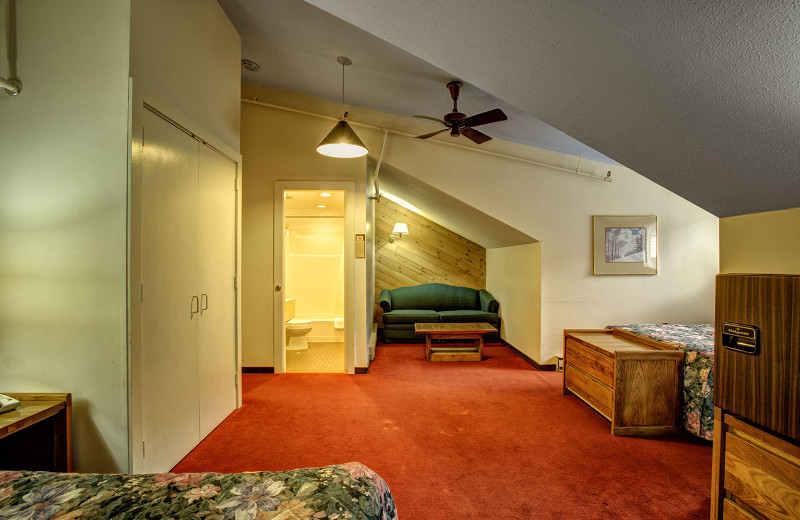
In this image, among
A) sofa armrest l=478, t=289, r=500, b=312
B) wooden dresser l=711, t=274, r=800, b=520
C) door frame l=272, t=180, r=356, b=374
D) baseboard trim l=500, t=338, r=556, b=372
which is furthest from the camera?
sofa armrest l=478, t=289, r=500, b=312

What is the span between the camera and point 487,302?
6473 millimetres

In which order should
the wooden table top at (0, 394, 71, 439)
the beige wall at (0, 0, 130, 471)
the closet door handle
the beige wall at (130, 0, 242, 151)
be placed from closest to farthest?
1. the wooden table top at (0, 394, 71, 439)
2. the beige wall at (0, 0, 130, 471)
3. the beige wall at (130, 0, 242, 151)
4. the closet door handle

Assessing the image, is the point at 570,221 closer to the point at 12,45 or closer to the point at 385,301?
the point at 385,301

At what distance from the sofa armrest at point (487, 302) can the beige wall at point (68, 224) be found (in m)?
5.30

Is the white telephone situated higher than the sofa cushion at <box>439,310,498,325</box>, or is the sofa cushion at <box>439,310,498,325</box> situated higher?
the white telephone

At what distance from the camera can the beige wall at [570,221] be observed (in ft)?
15.1

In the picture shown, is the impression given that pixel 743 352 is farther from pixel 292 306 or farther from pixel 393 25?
pixel 292 306

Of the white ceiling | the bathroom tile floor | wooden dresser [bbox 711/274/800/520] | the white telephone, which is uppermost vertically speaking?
the white ceiling

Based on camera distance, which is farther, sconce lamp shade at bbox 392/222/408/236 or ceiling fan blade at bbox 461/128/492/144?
sconce lamp shade at bbox 392/222/408/236

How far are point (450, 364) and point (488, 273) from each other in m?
2.63

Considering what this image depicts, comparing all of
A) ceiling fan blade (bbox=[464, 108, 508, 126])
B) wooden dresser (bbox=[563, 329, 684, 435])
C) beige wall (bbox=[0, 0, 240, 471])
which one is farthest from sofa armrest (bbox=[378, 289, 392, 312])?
beige wall (bbox=[0, 0, 240, 471])

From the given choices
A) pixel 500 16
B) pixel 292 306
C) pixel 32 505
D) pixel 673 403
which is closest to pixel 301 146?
pixel 292 306

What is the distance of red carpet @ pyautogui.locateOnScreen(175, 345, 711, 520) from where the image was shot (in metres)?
2.06

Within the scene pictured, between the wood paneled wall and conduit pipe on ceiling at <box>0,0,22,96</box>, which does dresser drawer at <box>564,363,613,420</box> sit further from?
conduit pipe on ceiling at <box>0,0,22,96</box>
